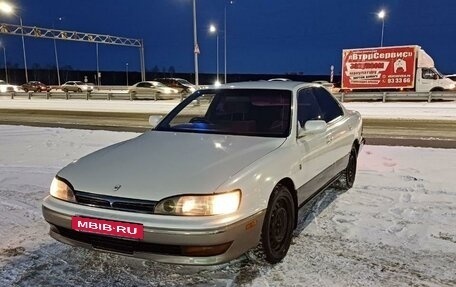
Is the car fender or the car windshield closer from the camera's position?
the car fender

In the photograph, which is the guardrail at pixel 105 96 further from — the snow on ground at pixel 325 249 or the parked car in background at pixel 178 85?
the snow on ground at pixel 325 249

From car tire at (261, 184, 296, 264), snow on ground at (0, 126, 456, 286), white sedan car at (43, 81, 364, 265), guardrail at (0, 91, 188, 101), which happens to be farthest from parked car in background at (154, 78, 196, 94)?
car tire at (261, 184, 296, 264)

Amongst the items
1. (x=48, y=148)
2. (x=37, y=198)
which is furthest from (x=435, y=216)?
(x=48, y=148)

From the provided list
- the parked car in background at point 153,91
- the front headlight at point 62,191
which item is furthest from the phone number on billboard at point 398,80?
the front headlight at point 62,191

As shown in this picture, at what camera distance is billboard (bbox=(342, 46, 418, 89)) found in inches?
1081

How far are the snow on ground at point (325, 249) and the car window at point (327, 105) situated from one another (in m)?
1.09

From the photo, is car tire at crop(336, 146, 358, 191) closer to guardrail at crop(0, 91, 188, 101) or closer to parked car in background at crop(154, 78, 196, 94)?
guardrail at crop(0, 91, 188, 101)

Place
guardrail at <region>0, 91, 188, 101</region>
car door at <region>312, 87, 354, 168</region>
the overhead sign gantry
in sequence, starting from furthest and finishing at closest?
the overhead sign gantry, guardrail at <region>0, 91, 188, 101</region>, car door at <region>312, 87, 354, 168</region>

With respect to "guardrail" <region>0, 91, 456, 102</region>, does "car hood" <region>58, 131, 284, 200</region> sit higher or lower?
higher

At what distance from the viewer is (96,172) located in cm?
346

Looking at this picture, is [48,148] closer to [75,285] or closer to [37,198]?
[37,198]

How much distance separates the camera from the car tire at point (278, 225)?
11.5 ft

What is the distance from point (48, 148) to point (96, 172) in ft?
23.0

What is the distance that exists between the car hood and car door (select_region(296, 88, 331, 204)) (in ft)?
1.25
